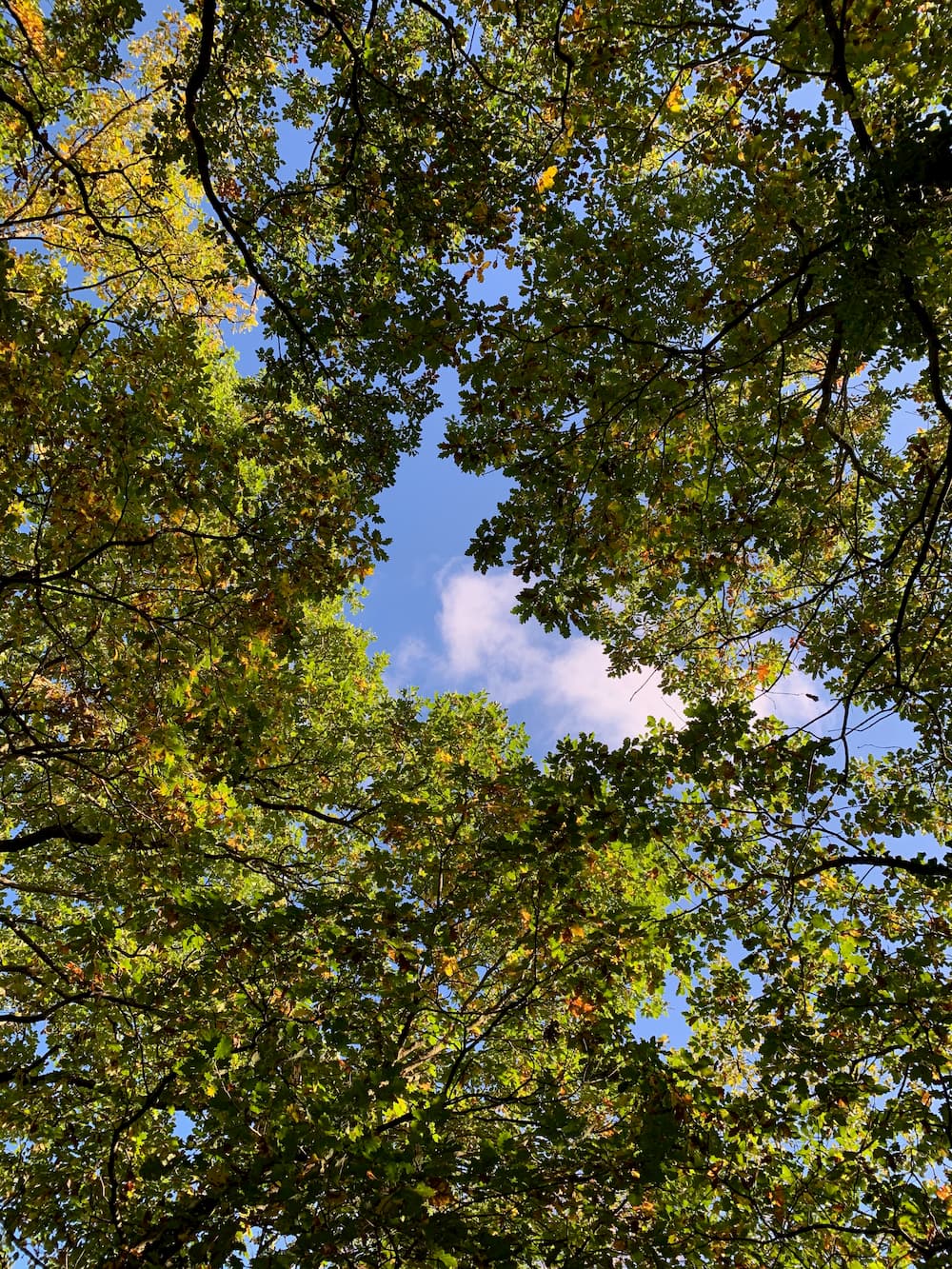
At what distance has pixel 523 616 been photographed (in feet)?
19.9

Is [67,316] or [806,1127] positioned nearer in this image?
[806,1127]

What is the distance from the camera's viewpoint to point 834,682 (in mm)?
7273

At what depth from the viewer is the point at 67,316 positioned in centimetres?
713

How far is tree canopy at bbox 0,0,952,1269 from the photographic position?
4.71 m

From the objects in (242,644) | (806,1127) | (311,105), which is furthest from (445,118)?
(806,1127)

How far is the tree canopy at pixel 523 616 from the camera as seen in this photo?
4.71 meters

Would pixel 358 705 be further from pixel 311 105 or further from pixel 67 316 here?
pixel 311 105

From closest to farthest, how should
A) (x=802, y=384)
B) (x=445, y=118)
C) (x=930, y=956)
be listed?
(x=930, y=956), (x=445, y=118), (x=802, y=384)

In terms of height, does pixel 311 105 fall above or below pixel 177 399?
above

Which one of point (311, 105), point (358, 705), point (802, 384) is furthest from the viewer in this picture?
point (358, 705)


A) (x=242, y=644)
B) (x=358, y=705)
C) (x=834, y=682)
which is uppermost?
(x=358, y=705)

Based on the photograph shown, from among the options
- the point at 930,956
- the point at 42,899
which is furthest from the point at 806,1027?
the point at 42,899

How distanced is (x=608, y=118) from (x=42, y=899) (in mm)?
12460

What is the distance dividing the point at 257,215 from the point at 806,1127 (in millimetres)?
9836
